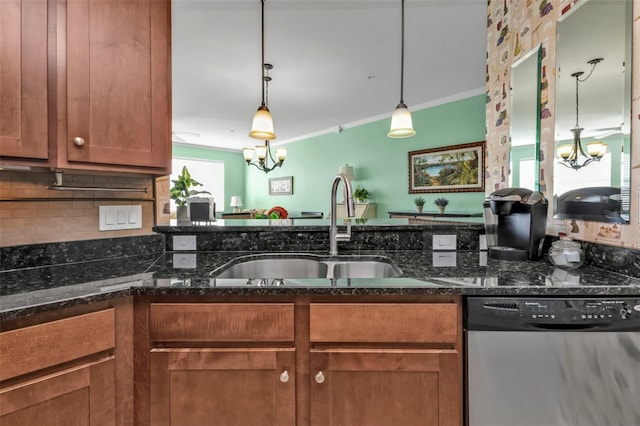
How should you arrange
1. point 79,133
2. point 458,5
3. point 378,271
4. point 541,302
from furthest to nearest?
point 458,5 → point 378,271 → point 79,133 → point 541,302

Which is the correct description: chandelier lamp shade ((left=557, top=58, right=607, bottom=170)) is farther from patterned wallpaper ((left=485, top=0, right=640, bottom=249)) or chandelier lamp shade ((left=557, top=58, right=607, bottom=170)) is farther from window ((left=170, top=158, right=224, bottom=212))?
window ((left=170, top=158, right=224, bottom=212))

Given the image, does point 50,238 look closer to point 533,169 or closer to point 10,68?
point 10,68

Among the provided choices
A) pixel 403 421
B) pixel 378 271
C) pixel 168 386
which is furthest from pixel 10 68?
pixel 403 421

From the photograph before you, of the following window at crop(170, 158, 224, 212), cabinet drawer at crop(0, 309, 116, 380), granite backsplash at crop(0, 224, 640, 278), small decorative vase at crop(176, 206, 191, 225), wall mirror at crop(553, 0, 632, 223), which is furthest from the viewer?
window at crop(170, 158, 224, 212)

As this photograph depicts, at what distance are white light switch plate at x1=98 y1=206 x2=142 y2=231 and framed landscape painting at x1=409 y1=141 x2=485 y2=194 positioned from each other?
163 inches

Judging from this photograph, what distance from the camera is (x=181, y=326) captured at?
3.36ft

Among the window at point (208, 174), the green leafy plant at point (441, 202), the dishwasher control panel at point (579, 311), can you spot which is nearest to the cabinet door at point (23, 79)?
A: the dishwasher control panel at point (579, 311)

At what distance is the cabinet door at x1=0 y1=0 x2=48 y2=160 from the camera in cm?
102

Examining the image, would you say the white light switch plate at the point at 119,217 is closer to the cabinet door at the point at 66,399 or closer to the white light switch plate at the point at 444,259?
the cabinet door at the point at 66,399

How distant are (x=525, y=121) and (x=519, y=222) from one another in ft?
2.06

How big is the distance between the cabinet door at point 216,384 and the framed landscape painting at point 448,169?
4.13 m

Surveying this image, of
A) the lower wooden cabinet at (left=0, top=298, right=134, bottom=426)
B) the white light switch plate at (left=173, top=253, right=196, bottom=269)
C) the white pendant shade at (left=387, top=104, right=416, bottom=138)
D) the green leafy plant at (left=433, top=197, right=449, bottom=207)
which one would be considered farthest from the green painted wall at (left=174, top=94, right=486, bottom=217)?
the lower wooden cabinet at (left=0, top=298, right=134, bottom=426)

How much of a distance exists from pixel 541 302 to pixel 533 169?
3.13 ft

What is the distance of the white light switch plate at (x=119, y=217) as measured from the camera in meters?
1.46
